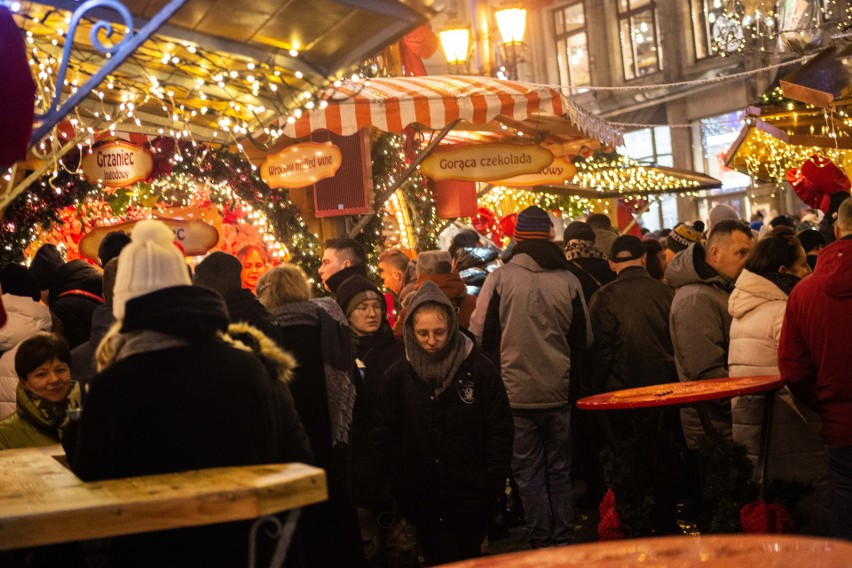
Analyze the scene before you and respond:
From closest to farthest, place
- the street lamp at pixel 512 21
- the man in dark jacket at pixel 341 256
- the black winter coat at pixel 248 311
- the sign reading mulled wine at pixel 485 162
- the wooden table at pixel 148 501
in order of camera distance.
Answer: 1. the wooden table at pixel 148 501
2. the black winter coat at pixel 248 311
3. the man in dark jacket at pixel 341 256
4. the sign reading mulled wine at pixel 485 162
5. the street lamp at pixel 512 21

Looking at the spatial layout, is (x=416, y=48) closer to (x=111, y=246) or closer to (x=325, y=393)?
(x=111, y=246)

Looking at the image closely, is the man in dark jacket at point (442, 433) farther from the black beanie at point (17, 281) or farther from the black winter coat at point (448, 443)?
the black beanie at point (17, 281)

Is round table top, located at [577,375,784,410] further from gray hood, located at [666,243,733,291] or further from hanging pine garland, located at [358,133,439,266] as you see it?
hanging pine garland, located at [358,133,439,266]

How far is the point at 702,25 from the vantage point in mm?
34281

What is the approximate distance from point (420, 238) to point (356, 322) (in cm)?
838

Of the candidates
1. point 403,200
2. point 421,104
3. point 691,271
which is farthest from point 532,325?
point 403,200

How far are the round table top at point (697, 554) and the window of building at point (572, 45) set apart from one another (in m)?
36.6

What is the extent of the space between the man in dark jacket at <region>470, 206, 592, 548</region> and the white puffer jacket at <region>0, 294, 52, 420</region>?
2.86 meters

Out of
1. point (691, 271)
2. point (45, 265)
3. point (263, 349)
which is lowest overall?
point (263, 349)

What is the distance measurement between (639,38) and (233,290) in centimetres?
3256

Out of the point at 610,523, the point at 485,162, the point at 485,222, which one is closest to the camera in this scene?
the point at 610,523

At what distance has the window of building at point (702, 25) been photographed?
33844 millimetres

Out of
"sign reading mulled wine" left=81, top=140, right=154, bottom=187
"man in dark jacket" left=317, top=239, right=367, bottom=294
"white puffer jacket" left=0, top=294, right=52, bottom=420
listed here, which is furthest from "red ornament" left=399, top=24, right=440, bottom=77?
"white puffer jacket" left=0, top=294, right=52, bottom=420

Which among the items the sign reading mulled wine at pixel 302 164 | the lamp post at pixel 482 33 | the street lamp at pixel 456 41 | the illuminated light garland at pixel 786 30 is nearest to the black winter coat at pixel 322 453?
the sign reading mulled wine at pixel 302 164
